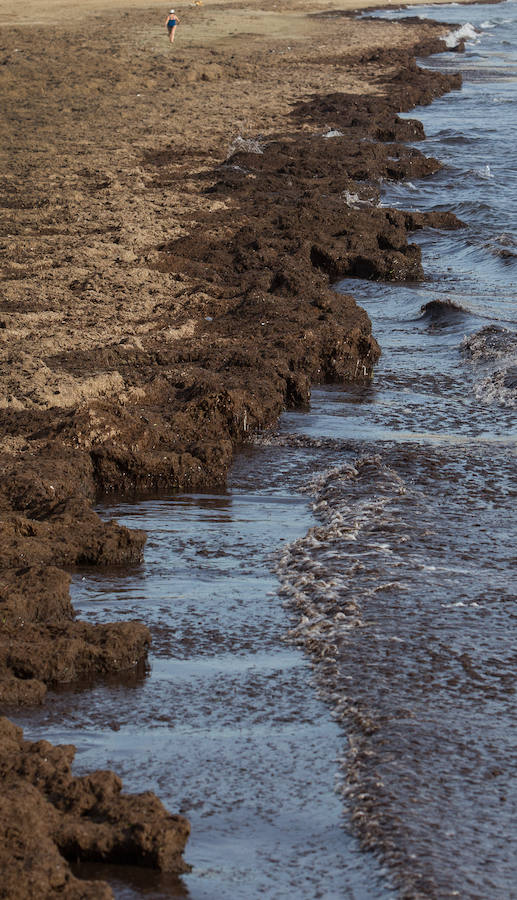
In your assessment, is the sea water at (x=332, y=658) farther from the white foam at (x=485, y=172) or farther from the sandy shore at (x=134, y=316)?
the white foam at (x=485, y=172)

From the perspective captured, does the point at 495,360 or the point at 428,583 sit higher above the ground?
the point at 495,360

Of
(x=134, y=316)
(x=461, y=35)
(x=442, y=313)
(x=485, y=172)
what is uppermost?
(x=461, y=35)

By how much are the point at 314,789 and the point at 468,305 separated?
26.2 ft

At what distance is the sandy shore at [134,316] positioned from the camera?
3.81 m

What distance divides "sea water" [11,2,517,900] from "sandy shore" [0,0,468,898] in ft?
0.64

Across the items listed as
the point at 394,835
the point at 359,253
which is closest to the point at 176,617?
the point at 394,835

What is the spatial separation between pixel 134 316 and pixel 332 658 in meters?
4.99

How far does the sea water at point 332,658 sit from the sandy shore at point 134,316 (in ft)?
0.64

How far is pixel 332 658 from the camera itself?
482 cm

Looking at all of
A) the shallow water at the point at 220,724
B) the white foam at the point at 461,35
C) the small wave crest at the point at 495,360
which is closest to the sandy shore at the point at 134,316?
the shallow water at the point at 220,724

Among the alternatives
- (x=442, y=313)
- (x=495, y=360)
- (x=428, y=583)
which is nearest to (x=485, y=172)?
(x=442, y=313)

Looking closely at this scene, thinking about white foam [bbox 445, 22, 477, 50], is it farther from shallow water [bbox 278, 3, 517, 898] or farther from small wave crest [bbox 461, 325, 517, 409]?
small wave crest [bbox 461, 325, 517, 409]

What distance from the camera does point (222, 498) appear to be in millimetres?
6566

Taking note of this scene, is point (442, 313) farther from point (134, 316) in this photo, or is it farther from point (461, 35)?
point (461, 35)
